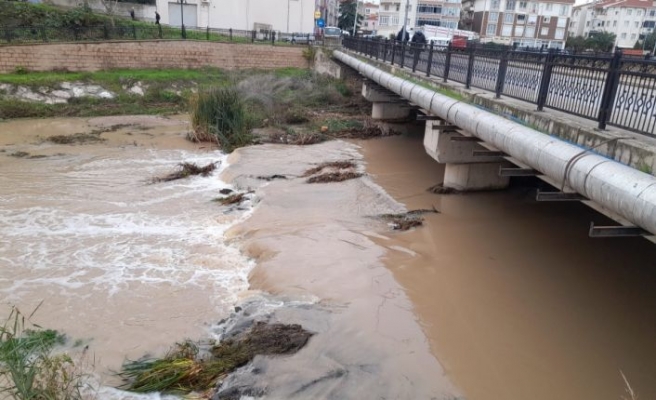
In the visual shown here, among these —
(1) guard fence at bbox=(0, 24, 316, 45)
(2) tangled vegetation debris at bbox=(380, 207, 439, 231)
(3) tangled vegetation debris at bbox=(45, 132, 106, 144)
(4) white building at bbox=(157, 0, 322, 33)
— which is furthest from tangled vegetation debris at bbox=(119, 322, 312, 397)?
(4) white building at bbox=(157, 0, 322, 33)

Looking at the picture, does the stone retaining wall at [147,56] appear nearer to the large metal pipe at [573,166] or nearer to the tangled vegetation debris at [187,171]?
the tangled vegetation debris at [187,171]

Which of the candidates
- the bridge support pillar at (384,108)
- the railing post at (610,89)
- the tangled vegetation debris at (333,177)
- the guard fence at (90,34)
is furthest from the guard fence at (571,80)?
the guard fence at (90,34)

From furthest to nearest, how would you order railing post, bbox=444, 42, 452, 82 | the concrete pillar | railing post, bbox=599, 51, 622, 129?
the concrete pillar
railing post, bbox=444, 42, 452, 82
railing post, bbox=599, 51, 622, 129

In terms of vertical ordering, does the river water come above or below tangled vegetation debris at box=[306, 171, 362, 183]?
below

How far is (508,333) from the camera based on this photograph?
620 centimetres

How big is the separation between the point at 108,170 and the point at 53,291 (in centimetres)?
689

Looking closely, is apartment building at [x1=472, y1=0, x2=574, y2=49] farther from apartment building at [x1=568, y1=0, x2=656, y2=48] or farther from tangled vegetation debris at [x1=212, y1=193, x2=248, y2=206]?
tangled vegetation debris at [x1=212, y1=193, x2=248, y2=206]

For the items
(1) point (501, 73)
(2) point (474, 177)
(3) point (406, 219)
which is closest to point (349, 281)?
(3) point (406, 219)

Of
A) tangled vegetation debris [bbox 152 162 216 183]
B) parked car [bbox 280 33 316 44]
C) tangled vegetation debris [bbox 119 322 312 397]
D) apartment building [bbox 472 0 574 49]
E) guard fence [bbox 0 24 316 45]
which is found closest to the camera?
tangled vegetation debris [bbox 119 322 312 397]

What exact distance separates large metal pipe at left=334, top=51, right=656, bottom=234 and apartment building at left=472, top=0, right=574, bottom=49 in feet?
221

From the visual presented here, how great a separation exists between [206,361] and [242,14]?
1569 inches

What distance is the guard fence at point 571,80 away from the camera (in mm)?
5227

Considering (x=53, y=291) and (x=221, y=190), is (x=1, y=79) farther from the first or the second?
(x=53, y=291)

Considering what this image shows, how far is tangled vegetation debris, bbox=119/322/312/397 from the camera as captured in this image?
5.16 m
